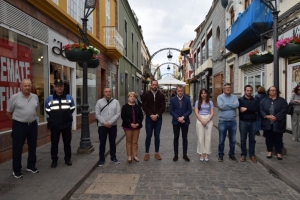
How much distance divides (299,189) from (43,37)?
7.35 metres

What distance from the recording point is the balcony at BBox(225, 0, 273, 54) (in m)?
10.5

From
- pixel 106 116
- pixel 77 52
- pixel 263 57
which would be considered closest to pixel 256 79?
pixel 263 57

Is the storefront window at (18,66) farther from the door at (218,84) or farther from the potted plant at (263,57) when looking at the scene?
the door at (218,84)

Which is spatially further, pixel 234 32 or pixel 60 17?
pixel 234 32

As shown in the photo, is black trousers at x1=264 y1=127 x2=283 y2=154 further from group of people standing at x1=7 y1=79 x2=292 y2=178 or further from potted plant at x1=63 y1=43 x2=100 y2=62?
potted plant at x1=63 y1=43 x2=100 y2=62

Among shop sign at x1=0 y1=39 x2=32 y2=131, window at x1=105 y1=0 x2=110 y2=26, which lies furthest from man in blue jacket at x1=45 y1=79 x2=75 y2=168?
window at x1=105 y1=0 x2=110 y2=26

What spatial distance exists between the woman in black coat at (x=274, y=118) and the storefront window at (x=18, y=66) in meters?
5.76

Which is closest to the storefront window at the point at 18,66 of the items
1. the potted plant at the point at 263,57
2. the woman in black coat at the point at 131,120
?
the woman in black coat at the point at 131,120

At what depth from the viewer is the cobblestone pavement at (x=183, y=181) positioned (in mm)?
4109

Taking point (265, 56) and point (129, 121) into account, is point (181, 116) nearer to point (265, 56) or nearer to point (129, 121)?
point (129, 121)

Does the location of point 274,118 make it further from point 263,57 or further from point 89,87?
point 89,87

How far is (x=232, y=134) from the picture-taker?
6.01 meters

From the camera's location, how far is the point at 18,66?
6.52 m

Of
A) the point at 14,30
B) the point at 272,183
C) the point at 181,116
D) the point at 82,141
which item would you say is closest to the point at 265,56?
the point at 181,116
